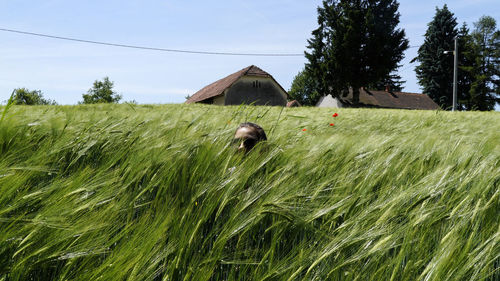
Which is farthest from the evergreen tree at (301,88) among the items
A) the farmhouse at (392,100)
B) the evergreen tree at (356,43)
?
the evergreen tree at (356,43)

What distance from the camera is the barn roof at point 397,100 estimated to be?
45919 millimetres

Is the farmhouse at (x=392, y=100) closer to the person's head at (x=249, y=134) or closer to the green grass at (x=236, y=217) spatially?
the person's head at (x=249, y=134)

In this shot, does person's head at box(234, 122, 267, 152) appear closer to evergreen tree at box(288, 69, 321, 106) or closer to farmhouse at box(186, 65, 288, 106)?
farmhouse at box(186, 65, 288, 106)

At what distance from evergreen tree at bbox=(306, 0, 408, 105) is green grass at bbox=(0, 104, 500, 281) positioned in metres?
32.8

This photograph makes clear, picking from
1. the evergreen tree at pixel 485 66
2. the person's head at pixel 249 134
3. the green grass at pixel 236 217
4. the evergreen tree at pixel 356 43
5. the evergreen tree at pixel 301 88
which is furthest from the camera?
the evergreen tree at pixel 301 88

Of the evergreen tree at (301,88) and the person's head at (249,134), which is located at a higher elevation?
the evergreen tree at (301,88)

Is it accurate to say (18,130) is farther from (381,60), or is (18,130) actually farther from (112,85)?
(112,85)

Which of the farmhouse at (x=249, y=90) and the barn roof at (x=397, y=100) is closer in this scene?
the farmhouse at (x=249, y=90)

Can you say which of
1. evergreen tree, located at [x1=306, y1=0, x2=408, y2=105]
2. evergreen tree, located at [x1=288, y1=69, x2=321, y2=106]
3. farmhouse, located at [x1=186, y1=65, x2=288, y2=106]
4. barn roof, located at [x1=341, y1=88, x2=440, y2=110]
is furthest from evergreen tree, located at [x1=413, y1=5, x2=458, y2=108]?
farmhouse, located at [x1=186, y1=65, x2=288, y2=106]

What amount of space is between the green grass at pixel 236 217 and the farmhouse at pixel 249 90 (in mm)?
31065

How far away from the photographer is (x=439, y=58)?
4891 centimetres

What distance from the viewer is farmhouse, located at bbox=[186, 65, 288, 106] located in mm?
33625

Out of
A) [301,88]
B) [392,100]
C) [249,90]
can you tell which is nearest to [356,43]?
[249,90]

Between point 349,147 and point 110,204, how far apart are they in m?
1.28
